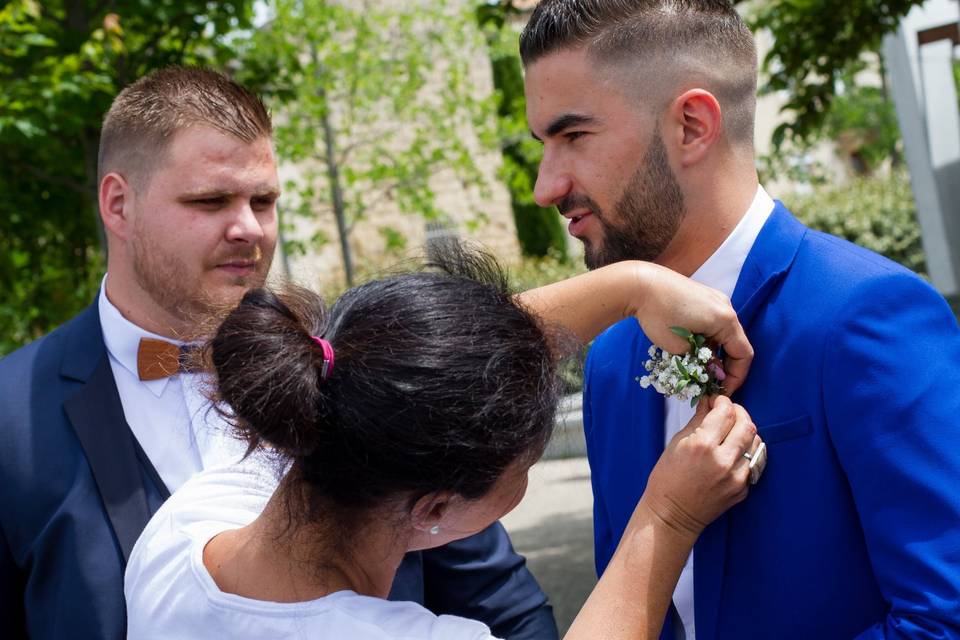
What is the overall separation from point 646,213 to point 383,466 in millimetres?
857

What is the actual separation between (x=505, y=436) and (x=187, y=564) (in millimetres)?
574

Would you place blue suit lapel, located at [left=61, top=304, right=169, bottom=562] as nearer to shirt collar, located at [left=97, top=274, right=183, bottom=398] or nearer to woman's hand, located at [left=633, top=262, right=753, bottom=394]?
shirt collar, located at [left=97, top=274, right=183, bottom=398]

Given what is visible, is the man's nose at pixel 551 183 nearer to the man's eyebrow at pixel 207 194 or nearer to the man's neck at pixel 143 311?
the man's eyebrow at pixel 207 194

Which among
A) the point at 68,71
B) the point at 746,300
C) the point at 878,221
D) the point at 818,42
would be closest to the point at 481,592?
the point at 746,300

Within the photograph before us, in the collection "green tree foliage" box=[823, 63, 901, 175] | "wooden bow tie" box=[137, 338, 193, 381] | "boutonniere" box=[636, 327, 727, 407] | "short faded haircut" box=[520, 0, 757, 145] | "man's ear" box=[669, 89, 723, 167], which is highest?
"short faded haircut" box=[520, 0, 757, 145]

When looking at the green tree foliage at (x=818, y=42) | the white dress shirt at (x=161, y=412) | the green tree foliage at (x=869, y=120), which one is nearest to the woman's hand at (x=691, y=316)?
the white dress shirt at (x=161, y=412)

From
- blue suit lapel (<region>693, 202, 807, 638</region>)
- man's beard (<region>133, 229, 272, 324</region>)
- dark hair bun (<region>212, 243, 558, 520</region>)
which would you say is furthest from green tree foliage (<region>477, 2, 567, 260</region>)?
dark hair bun (<region>212, 243, 558, 520</region>)

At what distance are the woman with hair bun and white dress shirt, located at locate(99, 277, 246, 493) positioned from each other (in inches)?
29.2

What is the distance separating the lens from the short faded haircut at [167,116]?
9.58 feet

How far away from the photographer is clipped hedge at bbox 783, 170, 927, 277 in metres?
17.4

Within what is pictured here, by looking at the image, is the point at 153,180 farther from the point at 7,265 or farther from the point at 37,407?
A: the point at 7,265

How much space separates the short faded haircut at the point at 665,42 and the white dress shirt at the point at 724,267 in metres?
0.17

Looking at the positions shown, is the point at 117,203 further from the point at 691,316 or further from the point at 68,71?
the point at 68,71

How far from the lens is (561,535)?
9047mm
